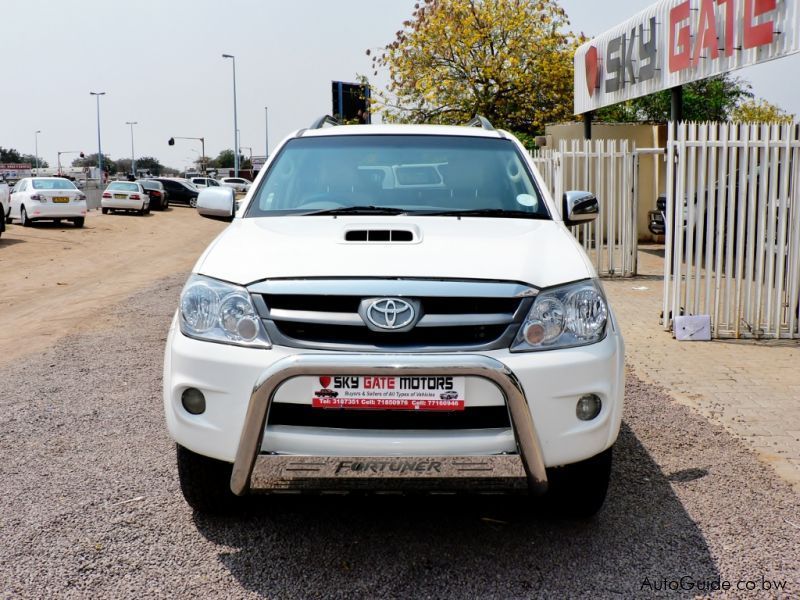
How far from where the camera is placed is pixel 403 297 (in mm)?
3092

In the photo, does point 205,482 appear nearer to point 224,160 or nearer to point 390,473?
point 390,473

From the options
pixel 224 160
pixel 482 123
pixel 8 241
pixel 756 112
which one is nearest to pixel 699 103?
pixel 756 112

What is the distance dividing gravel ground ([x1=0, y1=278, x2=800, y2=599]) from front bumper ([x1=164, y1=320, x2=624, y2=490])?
1.47ft

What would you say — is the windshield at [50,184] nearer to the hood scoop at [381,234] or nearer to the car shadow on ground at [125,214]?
the car shadow on ground at [125,214]

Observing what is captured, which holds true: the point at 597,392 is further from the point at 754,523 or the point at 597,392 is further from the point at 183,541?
the point at 183,541

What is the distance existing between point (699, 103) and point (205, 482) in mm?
40953

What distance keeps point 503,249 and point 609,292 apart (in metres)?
8.78

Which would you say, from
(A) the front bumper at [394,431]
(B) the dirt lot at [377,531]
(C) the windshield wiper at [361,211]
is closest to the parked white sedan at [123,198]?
(B) the dirt lot at [377,531]

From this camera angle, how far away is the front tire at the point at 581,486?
3412mm

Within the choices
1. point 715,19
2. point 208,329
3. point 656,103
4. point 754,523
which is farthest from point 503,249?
point 656,103

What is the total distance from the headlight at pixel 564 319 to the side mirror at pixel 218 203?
2.19 meters

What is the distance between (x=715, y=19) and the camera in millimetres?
12266

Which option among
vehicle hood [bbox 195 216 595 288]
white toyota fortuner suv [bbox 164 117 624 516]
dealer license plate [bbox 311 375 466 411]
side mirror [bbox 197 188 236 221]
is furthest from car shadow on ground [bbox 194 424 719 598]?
side mirror [bbox 197 188 236 221]

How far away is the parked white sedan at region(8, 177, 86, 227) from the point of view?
25391 millimetres
